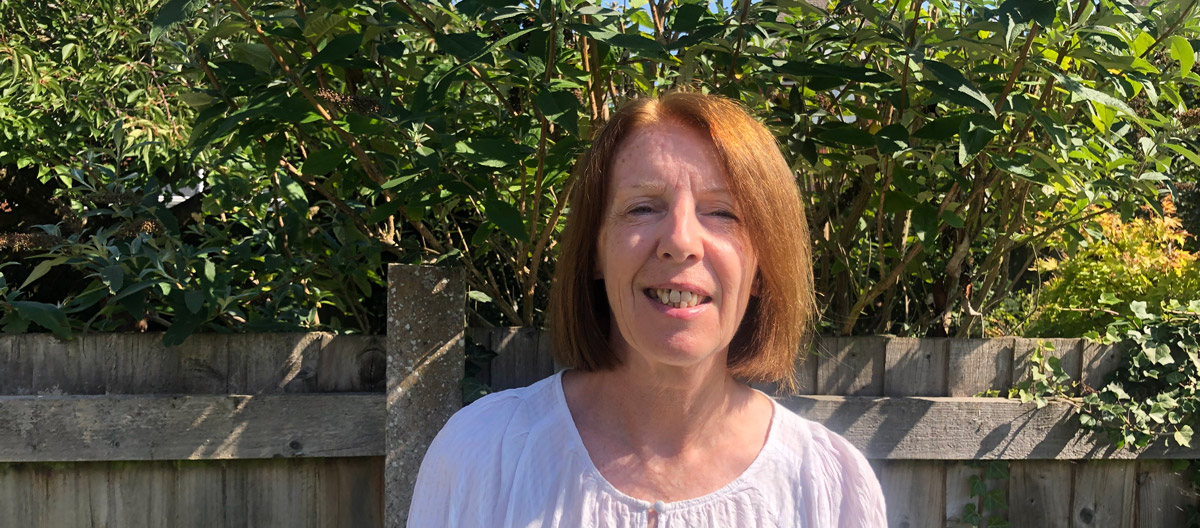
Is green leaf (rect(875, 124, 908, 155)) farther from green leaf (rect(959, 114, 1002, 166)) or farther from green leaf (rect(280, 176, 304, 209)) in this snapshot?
green leaf (rect(280, 176, 304, 209))

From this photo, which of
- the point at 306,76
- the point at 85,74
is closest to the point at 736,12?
the point at 306,76

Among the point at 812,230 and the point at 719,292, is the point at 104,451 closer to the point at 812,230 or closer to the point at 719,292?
the point at 719,292

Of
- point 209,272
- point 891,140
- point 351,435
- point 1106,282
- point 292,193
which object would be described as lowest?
point 351,435

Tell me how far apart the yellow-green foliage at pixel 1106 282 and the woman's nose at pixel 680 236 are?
72.2 inches

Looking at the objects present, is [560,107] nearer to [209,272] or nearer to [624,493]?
[624,493]

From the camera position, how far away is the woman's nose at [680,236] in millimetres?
1250

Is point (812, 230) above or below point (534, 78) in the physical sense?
below

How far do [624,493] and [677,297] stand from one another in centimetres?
32

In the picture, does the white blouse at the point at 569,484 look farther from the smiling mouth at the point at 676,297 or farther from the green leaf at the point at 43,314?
the green leaf at the point at 43,314

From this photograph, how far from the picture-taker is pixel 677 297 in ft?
4.16

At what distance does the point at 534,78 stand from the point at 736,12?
455 millimetres

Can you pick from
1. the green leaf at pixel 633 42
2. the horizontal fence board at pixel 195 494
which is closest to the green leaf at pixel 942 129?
the green leaf at pixel 633 42

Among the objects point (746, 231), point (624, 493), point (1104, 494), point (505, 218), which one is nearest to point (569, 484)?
point (624, 493)

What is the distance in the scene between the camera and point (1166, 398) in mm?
2424
